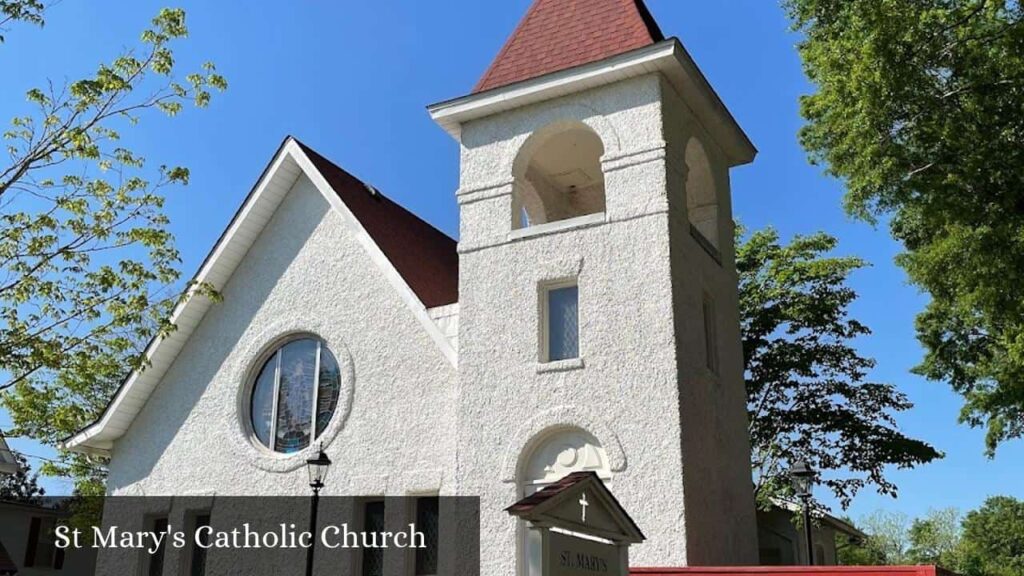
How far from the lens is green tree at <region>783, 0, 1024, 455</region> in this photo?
13.4 meters

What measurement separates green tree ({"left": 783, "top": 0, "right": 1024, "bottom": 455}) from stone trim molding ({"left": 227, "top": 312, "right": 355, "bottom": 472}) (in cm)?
875

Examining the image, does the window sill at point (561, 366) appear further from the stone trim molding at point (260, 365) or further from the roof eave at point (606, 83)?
the roof eave at point (606, 83)

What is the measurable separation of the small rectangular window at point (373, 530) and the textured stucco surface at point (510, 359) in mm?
404

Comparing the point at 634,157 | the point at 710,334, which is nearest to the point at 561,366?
the point at 710,334

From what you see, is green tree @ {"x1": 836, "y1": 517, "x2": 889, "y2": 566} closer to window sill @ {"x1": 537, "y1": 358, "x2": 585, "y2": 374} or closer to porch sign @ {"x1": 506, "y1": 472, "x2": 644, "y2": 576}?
window sill @ {"x1": 537, "y1": 358, "x2": 585, "y2": 374}

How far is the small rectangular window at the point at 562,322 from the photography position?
14.0 meters

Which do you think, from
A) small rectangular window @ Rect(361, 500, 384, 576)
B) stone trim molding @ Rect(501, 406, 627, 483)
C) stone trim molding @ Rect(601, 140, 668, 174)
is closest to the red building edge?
stone trim molding @ Rect(501, 406, 627, 483)

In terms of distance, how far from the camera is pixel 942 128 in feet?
46.6

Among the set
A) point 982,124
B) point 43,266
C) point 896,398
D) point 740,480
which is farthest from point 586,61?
point 896,398

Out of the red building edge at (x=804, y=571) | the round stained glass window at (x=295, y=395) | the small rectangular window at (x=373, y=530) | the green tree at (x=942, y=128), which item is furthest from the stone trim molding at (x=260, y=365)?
the green tree at (x=942, y=128)

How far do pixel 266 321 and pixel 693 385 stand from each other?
26.1 feet

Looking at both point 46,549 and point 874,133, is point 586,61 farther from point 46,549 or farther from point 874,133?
point 46,549

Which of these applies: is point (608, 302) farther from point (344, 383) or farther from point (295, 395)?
point (295, 395)

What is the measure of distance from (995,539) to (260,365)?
85.0 meters
